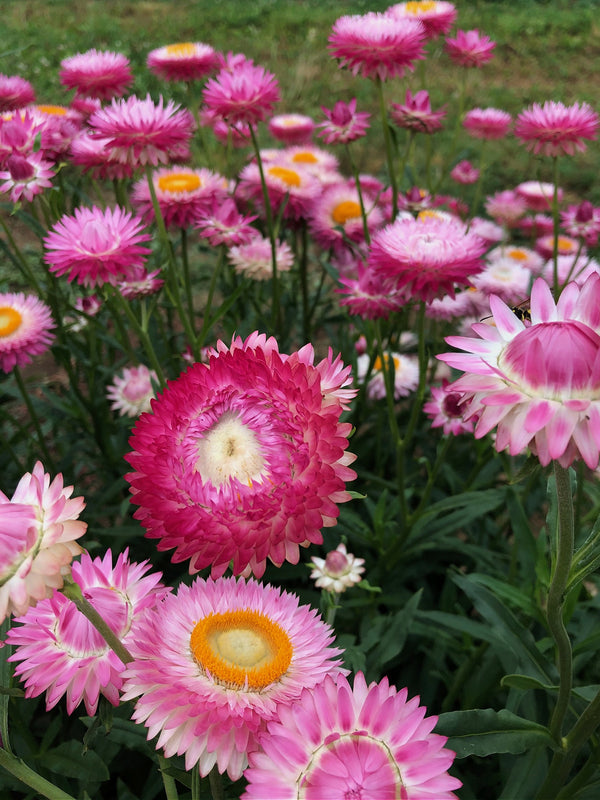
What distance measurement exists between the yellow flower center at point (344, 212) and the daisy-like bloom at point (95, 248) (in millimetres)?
1004

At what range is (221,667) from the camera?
2.56ft

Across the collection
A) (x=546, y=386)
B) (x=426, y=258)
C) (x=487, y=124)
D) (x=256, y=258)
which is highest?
(x=487, y=124)

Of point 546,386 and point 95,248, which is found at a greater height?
point 95,248

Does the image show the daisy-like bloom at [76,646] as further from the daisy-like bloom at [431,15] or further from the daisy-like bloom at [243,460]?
the daisy-like bloom at [431,15]

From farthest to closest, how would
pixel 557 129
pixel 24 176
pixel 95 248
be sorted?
pixel 557 129
pixel 24 176
pixel 95 248

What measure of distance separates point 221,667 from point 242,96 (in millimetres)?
1596

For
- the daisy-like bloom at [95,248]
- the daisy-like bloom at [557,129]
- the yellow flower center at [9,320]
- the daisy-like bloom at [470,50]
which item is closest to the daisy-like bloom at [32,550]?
the daisy-like bloom at [95,248]

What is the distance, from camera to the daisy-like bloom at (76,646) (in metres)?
0.81

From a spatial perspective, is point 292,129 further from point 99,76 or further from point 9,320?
point 9,320

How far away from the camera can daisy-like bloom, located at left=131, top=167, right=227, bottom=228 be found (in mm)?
2076

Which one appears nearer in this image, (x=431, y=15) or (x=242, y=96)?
(x=242, y=96)

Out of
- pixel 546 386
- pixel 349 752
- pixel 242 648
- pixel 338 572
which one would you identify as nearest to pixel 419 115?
pixel 338 572

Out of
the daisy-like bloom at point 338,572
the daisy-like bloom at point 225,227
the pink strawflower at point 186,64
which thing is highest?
the pink strawflower at point 186,64

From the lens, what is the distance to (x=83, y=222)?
5.32ft
